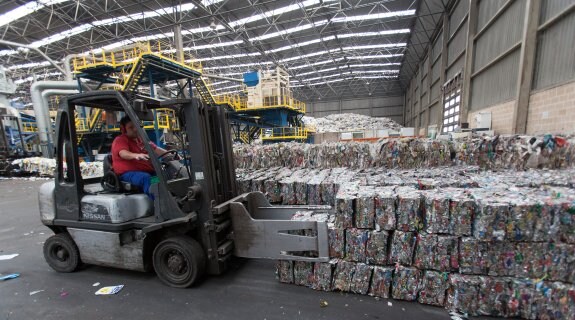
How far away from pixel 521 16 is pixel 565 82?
3.41 metres

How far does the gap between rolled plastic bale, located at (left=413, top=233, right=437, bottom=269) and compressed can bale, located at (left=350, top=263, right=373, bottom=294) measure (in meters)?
0.51

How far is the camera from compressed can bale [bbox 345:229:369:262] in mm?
2896

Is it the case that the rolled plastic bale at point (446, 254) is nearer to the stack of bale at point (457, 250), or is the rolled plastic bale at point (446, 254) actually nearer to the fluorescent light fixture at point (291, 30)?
the stack of bale at point (457, 250)

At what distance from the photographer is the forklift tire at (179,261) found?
10.2 feet

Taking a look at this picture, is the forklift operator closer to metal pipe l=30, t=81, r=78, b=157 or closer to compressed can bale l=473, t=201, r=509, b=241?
compressed can bale l=473, t=201, r=509, b=241

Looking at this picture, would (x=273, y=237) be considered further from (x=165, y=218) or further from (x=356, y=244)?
(x=165, y=218)

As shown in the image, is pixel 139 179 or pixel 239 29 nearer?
pixel 139 179

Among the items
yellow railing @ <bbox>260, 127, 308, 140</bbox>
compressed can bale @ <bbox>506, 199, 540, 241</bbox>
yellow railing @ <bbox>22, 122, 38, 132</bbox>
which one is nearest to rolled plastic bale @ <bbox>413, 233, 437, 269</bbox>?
compressed can bale @ <bbox>506, 199, 540, 241</bbox>

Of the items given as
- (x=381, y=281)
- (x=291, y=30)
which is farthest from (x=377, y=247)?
(x=291, y=30)

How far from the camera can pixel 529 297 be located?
2.43 m

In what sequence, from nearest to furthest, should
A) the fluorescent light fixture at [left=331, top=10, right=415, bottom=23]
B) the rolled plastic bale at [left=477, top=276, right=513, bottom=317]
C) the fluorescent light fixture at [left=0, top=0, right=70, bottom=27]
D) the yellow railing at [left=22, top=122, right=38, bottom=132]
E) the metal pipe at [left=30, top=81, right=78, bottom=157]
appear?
the rolled plastic bale at [left=477, top=276, right=513, bottom=317], the fluorescent light fixture at [left=0, top=0, right=70, bottom=27], the metal pipe at [left=30, top=81, right=78, bottom=157], the fluorescent light fixture at [left=331, top=10, right=415, bottom=23], the yellow railing at [left=22, top=122, right=38, bottom=132]

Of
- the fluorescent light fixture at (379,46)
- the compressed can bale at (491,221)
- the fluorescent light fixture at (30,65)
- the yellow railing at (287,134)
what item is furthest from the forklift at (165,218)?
the fluorescent light fixture at (30,65)

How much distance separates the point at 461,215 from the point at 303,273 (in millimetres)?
1876

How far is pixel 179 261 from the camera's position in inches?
126
